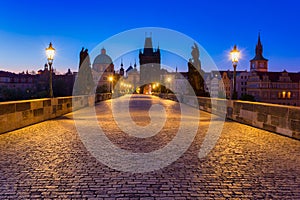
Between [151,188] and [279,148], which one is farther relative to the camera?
[279,148]

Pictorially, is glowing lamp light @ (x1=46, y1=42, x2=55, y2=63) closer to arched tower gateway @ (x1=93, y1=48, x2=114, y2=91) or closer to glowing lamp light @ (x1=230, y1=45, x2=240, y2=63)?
glowing lamp light @ (x1=230, y1=45, x2=240, y2=63)

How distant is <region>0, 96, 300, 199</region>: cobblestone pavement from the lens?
4180mm

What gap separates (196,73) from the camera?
3697 cm

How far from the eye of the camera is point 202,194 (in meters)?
4.15

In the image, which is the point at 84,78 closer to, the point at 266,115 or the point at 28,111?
the point at 28,111

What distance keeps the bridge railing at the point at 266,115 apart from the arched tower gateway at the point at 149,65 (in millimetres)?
108544

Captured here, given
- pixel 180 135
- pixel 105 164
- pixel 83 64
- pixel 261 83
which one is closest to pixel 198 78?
pixel 83 64

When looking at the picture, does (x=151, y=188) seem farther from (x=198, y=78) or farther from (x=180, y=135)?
(x=198, y=78)

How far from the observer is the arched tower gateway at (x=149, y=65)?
418ft

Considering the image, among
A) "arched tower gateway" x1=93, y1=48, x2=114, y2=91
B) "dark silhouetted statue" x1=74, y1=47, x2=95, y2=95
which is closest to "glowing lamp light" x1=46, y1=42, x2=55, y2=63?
"dark silhouetted statue" x1=74, y1=47, x2=95, y2=95

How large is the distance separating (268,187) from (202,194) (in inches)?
43.1

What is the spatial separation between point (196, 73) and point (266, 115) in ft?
87.1

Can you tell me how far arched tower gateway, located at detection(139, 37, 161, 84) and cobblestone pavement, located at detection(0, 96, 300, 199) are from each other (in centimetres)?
11571

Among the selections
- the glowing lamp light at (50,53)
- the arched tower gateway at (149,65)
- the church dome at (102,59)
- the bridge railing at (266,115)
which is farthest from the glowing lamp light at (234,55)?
the church dome at (102,59)
